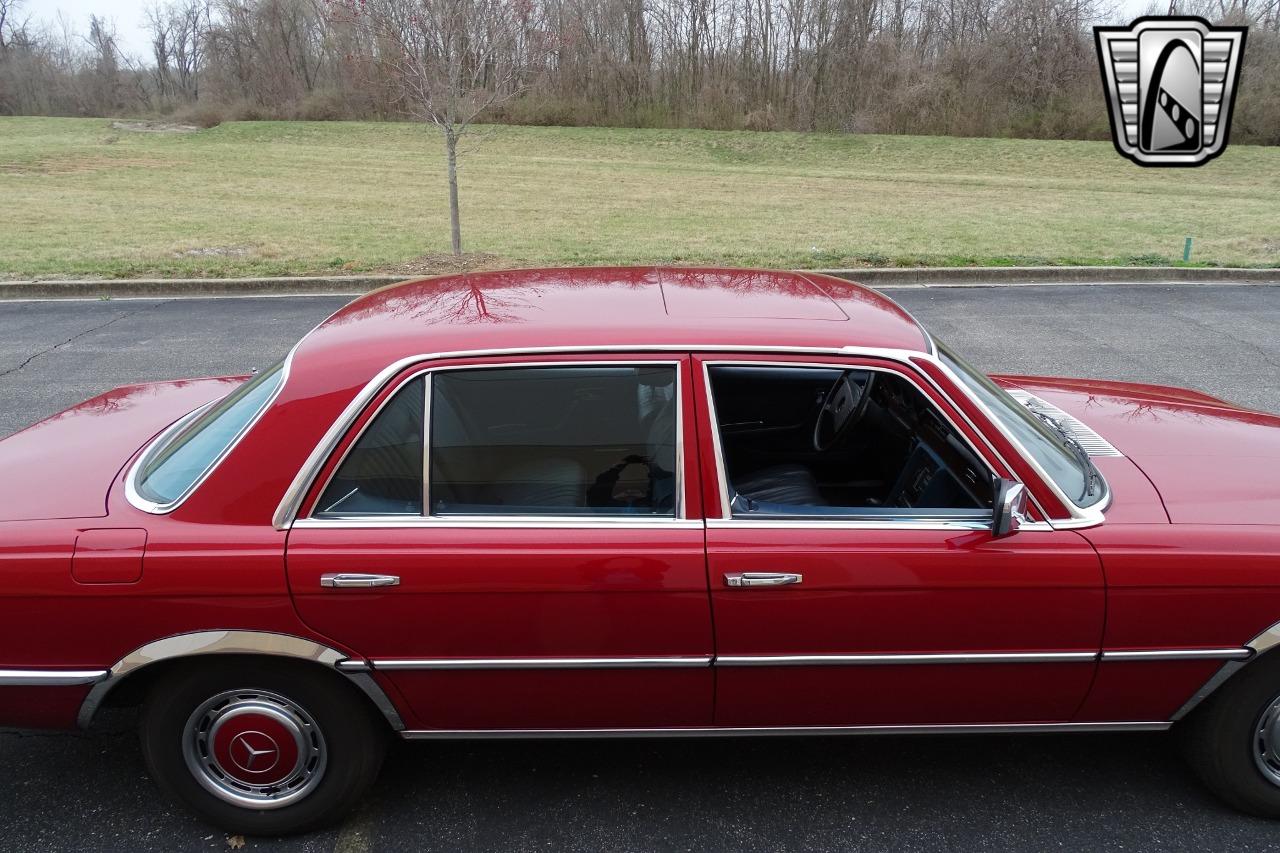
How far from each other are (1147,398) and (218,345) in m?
7.70

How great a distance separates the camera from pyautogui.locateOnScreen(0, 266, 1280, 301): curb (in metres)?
11.1

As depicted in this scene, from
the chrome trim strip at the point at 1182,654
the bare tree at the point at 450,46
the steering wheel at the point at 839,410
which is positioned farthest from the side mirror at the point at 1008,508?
the bare tree at the point at 450,46

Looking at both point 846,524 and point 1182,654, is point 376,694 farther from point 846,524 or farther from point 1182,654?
point 1182,654

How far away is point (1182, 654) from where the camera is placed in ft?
8.49


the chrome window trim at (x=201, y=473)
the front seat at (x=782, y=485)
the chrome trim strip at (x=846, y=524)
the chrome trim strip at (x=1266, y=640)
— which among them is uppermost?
the chrome window trim at (x=201, y=473)

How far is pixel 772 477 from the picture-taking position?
332 cm

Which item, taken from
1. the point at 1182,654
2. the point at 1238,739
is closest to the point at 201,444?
the point at 1182,654

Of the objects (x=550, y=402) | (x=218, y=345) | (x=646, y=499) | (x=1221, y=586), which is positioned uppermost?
(x=550, y=402)

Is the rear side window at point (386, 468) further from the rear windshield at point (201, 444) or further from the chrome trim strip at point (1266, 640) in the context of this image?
the chrome trim strip at point (1266, 640)

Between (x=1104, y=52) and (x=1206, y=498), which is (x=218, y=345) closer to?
(x=1206, y=498)

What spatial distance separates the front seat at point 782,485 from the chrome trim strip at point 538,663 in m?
0.70

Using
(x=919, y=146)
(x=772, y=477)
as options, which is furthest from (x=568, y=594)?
(x=919, y=146)

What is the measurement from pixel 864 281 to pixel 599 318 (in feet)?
32.1

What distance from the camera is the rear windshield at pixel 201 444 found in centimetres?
266
